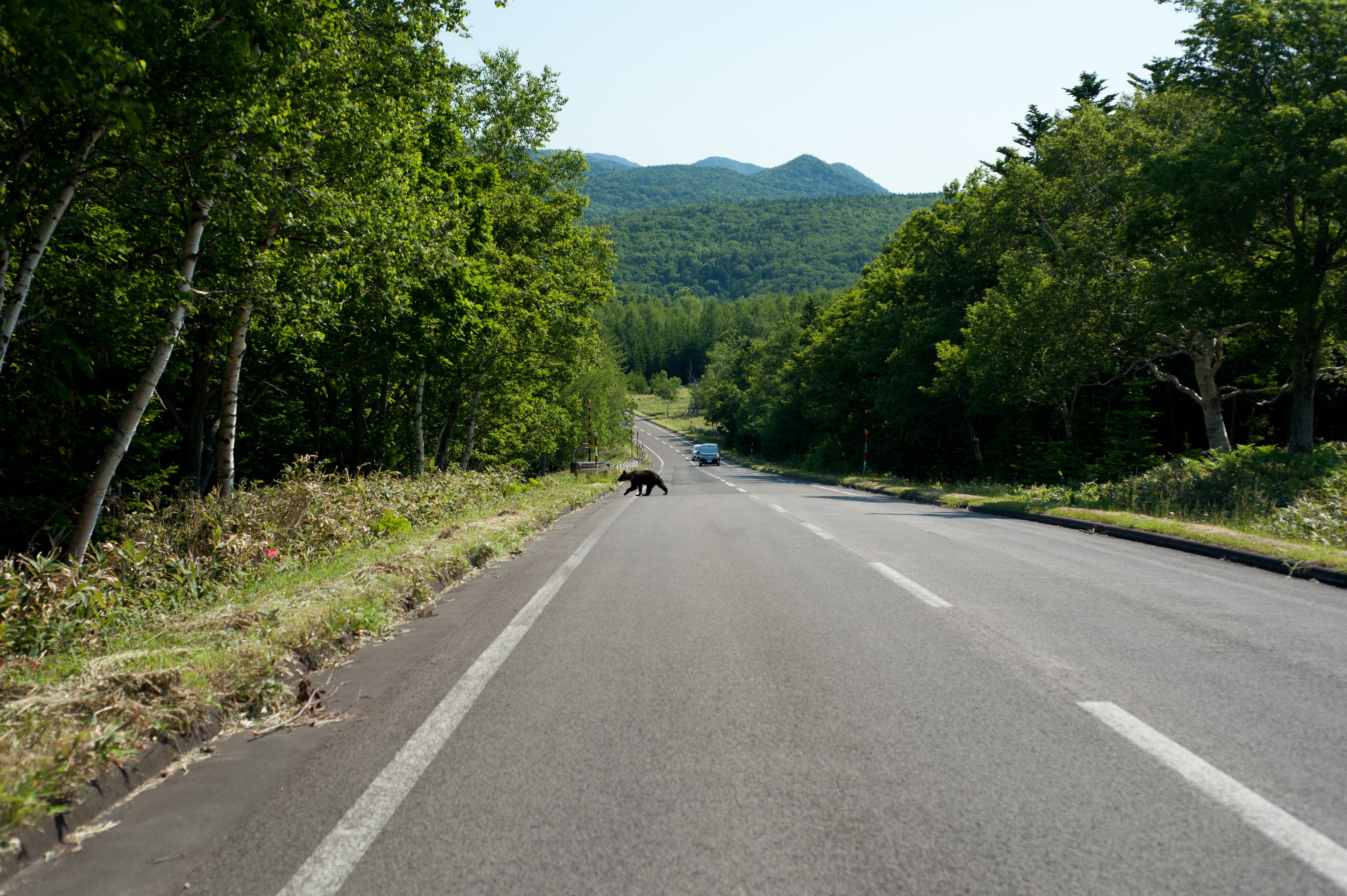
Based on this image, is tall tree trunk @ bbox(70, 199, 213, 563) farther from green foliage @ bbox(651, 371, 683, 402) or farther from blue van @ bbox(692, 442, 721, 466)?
green foliage @ bbox(651, 371, 683, 402)

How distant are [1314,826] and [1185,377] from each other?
37.3m

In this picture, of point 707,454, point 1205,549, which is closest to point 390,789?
point 1205,549

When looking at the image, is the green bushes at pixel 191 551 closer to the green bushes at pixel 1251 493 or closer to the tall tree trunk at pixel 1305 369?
the green bushes at pixel 1251 493

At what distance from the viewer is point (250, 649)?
511 cm

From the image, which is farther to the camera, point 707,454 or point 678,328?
point 678,328

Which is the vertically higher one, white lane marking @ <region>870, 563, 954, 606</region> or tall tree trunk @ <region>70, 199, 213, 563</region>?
tall tree trunk @ <region>70, 199, 213, 563</region>

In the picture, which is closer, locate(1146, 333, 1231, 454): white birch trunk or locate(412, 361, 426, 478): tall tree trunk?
locate(1146, 333, 1231, 454): white birch trunk

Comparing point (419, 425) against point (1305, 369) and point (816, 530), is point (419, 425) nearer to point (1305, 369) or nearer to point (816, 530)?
point (816, 530)

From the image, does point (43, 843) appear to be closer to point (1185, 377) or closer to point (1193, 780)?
point (1193, 780)

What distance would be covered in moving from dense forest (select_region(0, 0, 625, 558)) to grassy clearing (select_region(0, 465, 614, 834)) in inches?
63.4

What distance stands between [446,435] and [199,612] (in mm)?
22453

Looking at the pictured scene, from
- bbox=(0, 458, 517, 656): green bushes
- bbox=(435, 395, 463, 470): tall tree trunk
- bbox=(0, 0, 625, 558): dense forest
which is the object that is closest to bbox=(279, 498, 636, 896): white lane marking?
bbox=(0, 458, 517, 656): green bushes

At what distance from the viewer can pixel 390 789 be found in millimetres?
3510

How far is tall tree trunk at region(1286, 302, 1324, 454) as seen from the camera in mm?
18750
